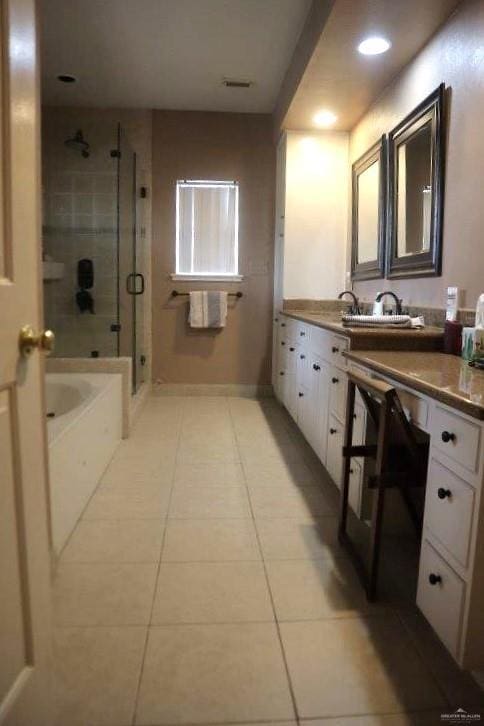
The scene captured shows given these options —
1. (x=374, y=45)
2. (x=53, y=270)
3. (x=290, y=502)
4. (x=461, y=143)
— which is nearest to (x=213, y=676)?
(x=290, y=502)

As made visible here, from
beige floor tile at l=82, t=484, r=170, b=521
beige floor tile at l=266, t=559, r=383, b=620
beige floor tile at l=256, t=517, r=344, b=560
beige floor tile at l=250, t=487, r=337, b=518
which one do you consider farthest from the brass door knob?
beige floor tile at l=250, t=487, r=337, b=518

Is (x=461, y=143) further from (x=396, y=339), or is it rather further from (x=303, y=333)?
(x=303, y=333)

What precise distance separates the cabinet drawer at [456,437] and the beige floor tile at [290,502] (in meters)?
1.11

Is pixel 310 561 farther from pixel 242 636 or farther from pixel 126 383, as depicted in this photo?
pixel 126 383

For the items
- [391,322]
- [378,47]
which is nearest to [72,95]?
[378,47]

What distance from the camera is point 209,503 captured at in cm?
236

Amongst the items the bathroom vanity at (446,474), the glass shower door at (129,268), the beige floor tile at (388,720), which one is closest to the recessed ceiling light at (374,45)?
the bathroom vanity at (446,474)

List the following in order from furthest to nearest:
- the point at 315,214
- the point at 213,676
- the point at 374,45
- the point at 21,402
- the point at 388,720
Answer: the point at 315,214
the point at 374,45
the point at 213,676
the point at 388,720
the point at 21,402

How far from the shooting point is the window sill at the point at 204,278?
14.9 feet

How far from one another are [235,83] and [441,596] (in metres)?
3.84

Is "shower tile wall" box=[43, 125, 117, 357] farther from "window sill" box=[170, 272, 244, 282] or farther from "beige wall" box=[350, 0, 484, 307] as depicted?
"beige wall" box=[350, 0, 484, 307]

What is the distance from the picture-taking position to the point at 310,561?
187 cm

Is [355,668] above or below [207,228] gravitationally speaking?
below

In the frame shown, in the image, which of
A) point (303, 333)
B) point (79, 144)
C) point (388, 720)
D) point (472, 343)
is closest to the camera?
point (388, 720)
